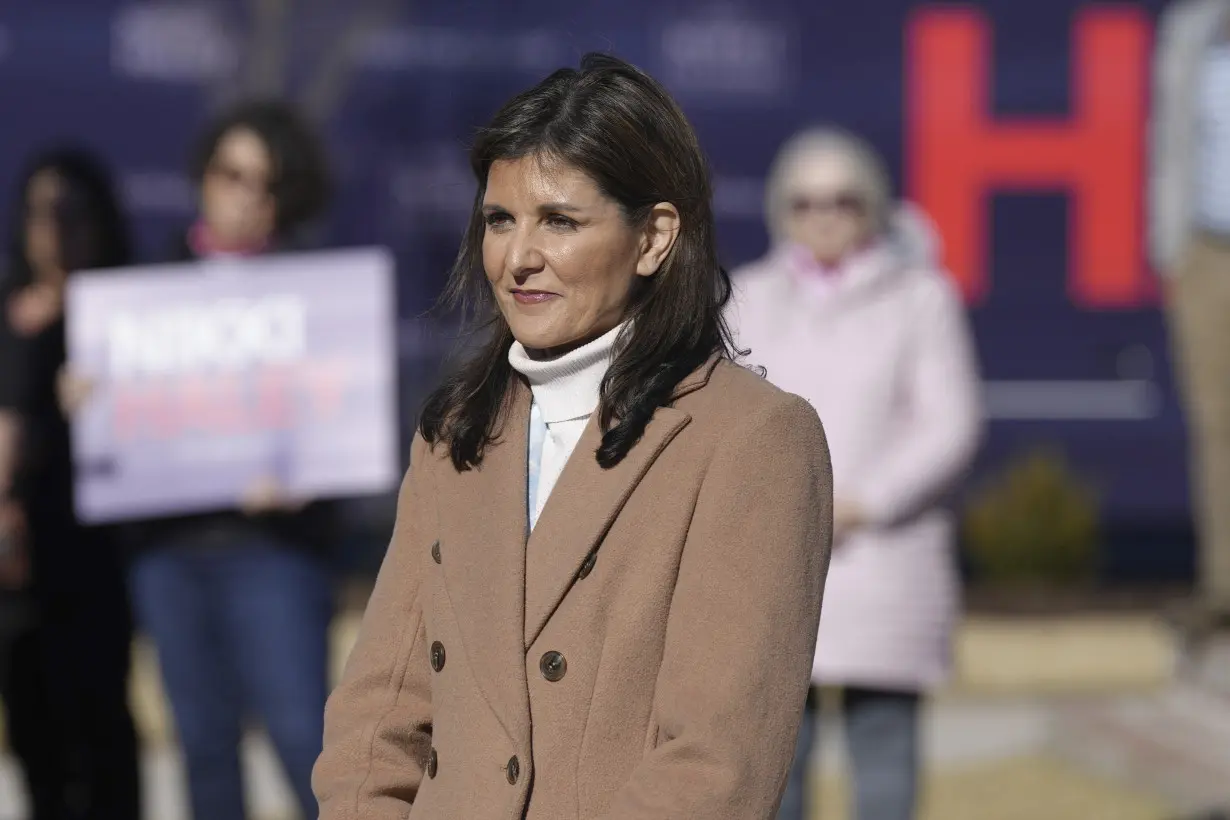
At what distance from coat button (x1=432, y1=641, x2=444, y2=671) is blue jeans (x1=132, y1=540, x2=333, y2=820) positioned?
206 centimetres

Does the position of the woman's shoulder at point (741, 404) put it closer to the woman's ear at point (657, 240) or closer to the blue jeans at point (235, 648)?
the woman's ear at point (657, 240)

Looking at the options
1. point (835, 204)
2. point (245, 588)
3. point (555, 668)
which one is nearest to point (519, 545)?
point (555, 668)

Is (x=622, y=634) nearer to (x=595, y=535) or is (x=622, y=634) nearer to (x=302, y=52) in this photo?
(x=595, y=535)

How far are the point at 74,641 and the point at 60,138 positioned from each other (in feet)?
14.7

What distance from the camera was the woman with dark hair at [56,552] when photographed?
4.98 meters

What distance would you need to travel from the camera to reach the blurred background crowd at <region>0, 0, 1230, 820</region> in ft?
15.0

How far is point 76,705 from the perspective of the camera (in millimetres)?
5164

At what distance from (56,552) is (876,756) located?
207 cm

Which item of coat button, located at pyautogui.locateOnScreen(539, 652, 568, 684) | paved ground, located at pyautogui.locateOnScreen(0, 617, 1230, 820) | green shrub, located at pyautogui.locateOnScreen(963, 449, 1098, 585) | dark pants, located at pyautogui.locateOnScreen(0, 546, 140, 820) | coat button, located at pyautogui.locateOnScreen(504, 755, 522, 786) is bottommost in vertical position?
paved ground, located at pyautogui.locateOnScreen(0, 617, 1230, 820)

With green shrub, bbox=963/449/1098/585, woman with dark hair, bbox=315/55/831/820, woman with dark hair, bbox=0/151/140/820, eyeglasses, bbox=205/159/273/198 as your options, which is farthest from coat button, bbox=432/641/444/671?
green shrub, bbox=963/449/1098/585

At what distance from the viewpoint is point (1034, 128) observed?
958cm

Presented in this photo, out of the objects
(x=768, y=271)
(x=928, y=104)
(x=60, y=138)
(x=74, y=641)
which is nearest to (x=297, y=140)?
(x=768, y=271)

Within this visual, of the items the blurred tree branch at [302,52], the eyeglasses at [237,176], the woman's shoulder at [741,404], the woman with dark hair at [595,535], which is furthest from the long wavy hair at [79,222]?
the blurred tree branch at [302,52]

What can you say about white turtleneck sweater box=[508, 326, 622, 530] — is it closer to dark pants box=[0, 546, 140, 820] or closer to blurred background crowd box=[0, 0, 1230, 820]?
blurred background crowd box=[0, 0, 1230, 820]
